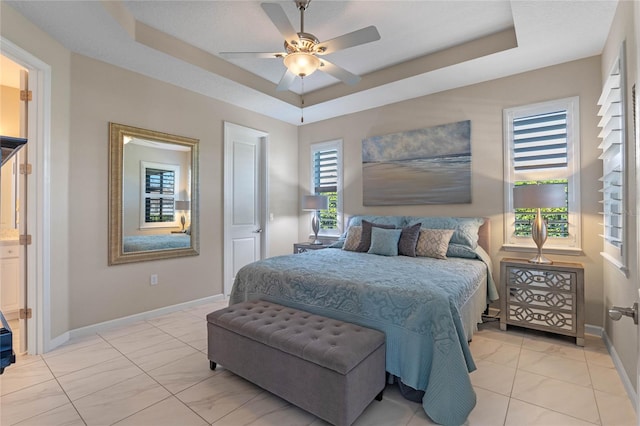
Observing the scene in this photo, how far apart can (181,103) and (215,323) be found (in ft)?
9.34

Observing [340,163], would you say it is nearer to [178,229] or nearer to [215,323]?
[178,229]

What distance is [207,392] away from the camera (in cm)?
213

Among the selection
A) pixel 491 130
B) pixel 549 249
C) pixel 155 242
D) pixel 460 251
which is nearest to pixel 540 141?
pixel 491 130

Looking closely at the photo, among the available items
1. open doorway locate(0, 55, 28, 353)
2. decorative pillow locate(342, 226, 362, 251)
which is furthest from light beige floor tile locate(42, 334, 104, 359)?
decorative pillow locate(342, 226, 362, 251)

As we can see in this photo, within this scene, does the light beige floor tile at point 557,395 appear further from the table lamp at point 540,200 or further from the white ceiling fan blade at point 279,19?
the white ceiling fan blade at point 279,19

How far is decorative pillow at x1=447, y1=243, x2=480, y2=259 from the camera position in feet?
10.8

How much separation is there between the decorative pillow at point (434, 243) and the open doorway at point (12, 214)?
3736mm

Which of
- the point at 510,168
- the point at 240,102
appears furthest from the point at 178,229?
the point at 510,168

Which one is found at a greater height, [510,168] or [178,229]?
[510,168]

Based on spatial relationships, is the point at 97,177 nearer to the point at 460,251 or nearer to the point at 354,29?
the point at 354,29

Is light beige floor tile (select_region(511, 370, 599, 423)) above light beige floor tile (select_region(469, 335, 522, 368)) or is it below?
below

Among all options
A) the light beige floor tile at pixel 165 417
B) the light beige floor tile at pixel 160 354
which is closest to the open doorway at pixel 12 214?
the light beige floor tile at pixel 160 354

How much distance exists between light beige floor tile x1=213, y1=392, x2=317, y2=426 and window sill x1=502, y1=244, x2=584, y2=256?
2830mm

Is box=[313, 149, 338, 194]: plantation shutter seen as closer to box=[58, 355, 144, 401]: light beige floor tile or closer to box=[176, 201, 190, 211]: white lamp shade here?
box=[176, 201, 190, 211]: white lamp shade
